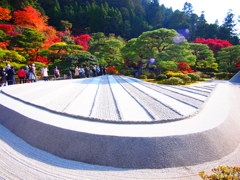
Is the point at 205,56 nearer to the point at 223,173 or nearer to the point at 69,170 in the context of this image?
the point at 223,173

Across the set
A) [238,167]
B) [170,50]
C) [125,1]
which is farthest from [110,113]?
[125,1]

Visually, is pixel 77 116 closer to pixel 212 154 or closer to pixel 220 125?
pixel 212 154

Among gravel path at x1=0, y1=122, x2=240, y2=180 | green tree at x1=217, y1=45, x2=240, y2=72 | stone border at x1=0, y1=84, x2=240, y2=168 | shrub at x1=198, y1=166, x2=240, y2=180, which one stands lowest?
gravel path at x1=0, y1=122, x2=240, y2=180

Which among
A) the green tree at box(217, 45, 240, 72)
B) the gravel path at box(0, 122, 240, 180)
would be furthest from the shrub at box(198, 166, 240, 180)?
the green tree at box(217, 45, 240, 72)

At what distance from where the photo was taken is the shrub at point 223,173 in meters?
1.38

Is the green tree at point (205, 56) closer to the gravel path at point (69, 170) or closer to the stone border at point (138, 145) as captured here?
the stone border at point (138, 145)

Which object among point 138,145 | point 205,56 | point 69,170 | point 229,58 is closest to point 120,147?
point 138,145

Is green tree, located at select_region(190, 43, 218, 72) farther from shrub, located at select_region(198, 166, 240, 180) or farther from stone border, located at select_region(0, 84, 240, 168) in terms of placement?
shrub, located at select_region(198, 166, 240, 180)

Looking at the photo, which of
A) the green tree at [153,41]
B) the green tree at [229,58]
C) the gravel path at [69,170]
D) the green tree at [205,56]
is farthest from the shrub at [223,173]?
the green tree at [229,58]

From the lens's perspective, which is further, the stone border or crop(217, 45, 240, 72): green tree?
crop(217, 45, 240, 72): green tree

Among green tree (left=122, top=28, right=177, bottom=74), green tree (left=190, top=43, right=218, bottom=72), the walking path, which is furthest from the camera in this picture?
green tree (left=190, top=43, right=218, bottom=72)

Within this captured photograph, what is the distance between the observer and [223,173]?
1440 mm

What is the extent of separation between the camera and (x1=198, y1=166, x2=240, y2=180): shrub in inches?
54.2

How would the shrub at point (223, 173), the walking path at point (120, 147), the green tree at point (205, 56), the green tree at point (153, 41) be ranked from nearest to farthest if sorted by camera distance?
the shrub at point (223, 173) → the walking path at point (120, 147) → the green tree at point (153, 41) → the green tree at point (205, 56)
